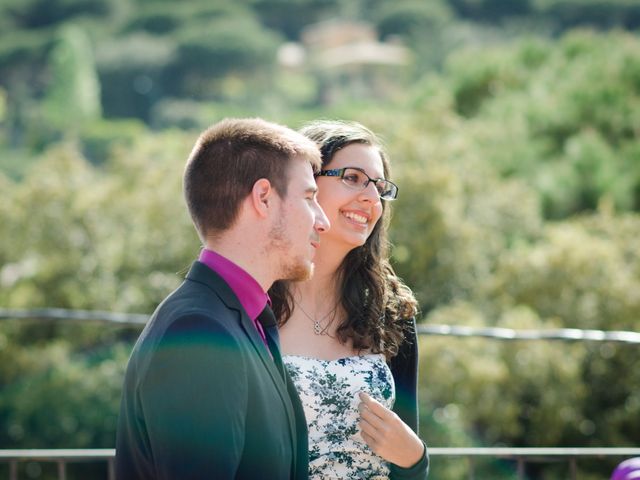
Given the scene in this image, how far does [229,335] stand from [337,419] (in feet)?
2.44

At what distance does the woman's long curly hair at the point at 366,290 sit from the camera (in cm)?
229

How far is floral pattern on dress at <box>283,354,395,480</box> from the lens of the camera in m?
2.13

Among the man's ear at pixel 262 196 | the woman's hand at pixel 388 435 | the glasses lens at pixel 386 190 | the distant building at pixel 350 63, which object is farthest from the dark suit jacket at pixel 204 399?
the distant building at pixel 350 63

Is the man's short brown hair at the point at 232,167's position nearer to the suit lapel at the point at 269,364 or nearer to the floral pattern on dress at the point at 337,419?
the suit lapel at the point at 269,364

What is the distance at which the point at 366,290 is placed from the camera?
2.40 m

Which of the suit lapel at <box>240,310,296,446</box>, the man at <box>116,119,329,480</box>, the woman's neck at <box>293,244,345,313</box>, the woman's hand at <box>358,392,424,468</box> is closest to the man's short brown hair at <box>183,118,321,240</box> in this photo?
the man at <box>116,119,329,480</box>

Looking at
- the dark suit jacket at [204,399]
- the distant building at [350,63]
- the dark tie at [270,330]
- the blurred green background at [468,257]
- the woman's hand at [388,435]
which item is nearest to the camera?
the dark suit jacket at [204,399]

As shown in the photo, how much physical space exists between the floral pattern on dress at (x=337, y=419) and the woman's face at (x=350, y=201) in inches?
12.4

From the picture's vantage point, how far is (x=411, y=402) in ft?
7.32

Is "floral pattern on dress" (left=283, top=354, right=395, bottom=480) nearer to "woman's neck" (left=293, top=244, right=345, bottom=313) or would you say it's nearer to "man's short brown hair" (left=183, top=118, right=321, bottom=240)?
"woman's neck" (left=293, top=244, right=345, bottom=313)

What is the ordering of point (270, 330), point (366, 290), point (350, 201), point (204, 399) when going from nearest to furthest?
point (204, 399)
point (270, 330)
point (350, 201)
point (366, 290)

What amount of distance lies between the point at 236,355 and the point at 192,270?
0.17 meters

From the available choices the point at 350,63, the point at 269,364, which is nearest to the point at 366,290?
the point at 269,364

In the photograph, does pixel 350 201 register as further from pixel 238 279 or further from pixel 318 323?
pixel 238 279
